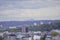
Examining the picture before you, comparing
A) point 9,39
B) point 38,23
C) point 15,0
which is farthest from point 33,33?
point 15,0

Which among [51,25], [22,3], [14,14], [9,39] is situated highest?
[22,3]

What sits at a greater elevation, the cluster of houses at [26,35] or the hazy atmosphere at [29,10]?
the hazy atmosphere at [29,10]

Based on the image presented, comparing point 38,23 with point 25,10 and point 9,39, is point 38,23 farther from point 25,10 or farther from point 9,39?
point 9,39

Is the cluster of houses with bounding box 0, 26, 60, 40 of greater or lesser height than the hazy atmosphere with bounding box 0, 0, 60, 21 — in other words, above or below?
below

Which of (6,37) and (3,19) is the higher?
(3,19)

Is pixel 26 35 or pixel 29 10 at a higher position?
pixel 29 10

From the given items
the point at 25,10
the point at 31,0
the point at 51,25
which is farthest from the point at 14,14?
the point at 51,25

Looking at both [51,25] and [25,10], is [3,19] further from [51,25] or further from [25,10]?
[51,25]

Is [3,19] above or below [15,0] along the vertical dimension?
below
